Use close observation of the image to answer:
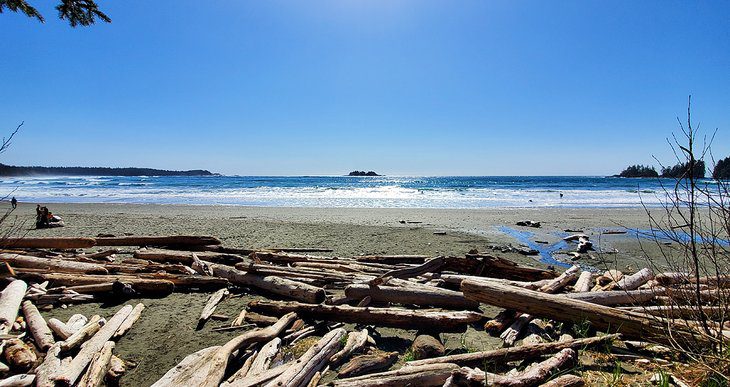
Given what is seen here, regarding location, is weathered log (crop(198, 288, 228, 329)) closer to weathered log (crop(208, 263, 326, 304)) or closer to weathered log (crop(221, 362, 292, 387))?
weathered log (crop(208, 263, 326, 304))

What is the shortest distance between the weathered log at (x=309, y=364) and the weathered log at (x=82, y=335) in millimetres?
2457

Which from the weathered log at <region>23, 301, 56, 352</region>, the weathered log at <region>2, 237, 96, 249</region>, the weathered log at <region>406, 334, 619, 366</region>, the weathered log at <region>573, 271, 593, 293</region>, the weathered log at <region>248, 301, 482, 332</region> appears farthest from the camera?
the weathered log at <region>2, 237, 96, 249</region>

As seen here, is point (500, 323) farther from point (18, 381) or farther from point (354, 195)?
point (354, 195)

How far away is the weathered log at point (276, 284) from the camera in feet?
18.4

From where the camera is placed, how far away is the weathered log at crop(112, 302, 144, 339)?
4.62 meters

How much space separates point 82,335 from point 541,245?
1222 centimetres

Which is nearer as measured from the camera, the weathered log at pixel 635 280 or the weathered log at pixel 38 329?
the weathered log at pixel 38 329

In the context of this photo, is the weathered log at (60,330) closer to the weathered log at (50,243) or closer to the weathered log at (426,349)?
the weathered log at (426,349)

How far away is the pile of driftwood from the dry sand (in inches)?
9.5

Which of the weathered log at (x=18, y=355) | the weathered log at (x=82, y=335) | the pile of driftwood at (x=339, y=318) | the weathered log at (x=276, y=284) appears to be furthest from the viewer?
the weathered log at (x=276, y=284)

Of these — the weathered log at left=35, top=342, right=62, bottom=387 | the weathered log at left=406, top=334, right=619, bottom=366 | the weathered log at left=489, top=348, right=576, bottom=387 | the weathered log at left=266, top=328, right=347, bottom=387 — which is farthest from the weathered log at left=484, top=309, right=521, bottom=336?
the weathered log at left=35, top=342, right=62, bottom=387

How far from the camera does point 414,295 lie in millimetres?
5562

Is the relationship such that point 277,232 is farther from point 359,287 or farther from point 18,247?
point 359,287

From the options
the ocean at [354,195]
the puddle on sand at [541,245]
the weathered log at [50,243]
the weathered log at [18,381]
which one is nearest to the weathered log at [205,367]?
the weathered log at [18,381]
